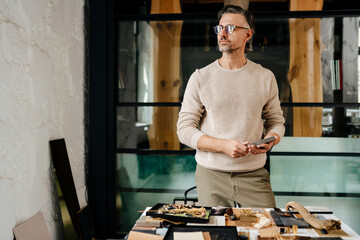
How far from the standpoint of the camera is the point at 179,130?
2109 mm

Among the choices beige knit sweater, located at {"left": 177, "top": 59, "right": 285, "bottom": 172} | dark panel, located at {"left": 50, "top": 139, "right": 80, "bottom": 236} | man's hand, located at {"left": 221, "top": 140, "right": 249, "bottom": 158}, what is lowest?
dark panel, located at {"left": 50, "top": 139, "right": 80, "bottom": 236}

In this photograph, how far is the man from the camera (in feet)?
6.65

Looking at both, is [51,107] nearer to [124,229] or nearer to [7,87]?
[7,87]

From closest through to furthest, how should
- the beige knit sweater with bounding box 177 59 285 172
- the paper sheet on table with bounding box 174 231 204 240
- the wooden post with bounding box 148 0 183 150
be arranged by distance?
the paper sheet on table with bounding box 174 231 204 240 < the beige knit sweater with bounding box 177 59 285 172 < the wooden post with bounding box 148 0 183 150

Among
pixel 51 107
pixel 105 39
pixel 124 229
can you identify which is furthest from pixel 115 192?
pixel 105 39

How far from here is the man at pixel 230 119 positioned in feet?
6.65

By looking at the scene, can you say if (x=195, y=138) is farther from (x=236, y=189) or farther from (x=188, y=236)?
(x=188, y=236)

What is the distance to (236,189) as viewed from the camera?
2037 millimetres

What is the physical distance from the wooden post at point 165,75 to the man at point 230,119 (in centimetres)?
111

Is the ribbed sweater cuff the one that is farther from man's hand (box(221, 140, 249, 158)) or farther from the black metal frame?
→ the black metal frame

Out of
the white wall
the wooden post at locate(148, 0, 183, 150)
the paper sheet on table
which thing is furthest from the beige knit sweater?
the wooden post at locate(148, 0, 183, 150)

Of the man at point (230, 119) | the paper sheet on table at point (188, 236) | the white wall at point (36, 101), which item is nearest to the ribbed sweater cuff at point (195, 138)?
the man at point (230, 119)

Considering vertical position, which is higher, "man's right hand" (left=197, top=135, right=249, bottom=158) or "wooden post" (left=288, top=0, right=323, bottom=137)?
"wooden post" (left=288, top=0, right=323, bottom=137)

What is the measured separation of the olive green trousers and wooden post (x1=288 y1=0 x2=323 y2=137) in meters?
1.23
